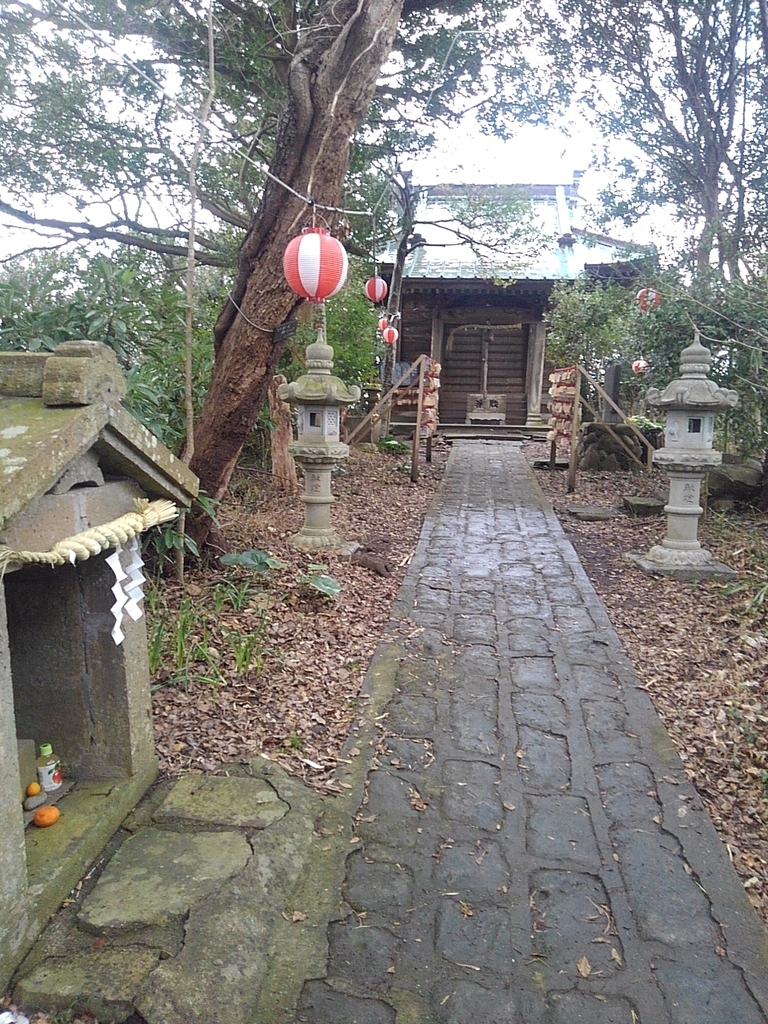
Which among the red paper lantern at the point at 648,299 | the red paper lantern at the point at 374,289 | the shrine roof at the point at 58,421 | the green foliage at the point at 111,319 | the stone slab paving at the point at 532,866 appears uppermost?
the red paper lantern at the point at 374,289

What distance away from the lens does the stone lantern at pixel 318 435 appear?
20.1ft

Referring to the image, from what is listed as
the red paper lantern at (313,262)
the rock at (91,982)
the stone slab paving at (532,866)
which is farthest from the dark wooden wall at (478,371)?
the rock at (91,982)

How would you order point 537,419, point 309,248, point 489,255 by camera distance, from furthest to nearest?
point 537,419 < point 489,255 < point 309,248

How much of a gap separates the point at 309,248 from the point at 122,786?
3.49 metres

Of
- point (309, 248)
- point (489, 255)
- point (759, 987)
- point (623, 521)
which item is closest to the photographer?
point (759, 987)

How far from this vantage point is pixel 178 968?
1848 millimetres

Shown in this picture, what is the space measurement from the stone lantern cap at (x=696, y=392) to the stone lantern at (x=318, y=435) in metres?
2.75

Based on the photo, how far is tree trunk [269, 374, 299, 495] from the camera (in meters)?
7.95

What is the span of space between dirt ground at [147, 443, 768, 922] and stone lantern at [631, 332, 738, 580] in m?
0.27

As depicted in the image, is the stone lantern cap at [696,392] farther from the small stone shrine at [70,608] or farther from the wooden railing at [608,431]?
the small stone shrine at [70,608]

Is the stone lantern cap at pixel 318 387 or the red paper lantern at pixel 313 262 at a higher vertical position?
the red paper lantern at pixel 313 262

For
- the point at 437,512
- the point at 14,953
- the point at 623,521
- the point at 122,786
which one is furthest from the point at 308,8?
the point at 14,953

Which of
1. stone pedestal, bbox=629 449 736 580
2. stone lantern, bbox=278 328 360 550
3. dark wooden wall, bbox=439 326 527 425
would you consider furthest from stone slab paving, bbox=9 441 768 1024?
dark wooden wall, bbox=439 326 527 425

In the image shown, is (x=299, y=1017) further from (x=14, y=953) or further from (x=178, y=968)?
(x=14, y=953)
